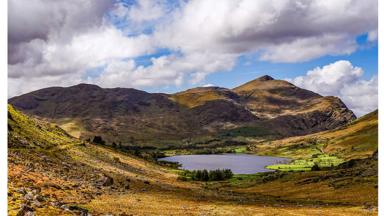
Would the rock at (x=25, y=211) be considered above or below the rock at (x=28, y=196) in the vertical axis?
below

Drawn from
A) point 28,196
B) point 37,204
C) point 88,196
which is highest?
point 28,196

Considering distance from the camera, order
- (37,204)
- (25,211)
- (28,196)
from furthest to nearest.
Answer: (28,196), (37,204), (25,211)

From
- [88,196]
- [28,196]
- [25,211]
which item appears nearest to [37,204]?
[28,196]

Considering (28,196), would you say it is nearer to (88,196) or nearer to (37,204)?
(37,204)

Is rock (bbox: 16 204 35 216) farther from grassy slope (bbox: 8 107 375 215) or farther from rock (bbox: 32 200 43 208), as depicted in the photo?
rock (bbox: 32 200 43 208)

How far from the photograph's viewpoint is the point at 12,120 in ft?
360

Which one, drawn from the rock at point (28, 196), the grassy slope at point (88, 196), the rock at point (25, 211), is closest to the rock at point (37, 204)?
the grassy slope at point (88, 196)

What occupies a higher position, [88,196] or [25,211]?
[25,211]

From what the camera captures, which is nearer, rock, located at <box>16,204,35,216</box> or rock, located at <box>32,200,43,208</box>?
rock, located at <box>16,204,35,216</box>

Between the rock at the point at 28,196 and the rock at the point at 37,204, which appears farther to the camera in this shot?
the rock at the point at 28,196

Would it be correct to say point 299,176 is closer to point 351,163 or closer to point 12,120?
point 351,163

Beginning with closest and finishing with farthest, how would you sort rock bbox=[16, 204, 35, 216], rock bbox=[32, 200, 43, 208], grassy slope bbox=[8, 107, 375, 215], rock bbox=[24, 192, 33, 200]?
rock bbox=[16, 204, 35, 216] < rock bbox=[32, 200, 43, 208] < rock bbox=[24, 192, 33, 200] < grassy slope bbox=[8, 107, 375, 215]

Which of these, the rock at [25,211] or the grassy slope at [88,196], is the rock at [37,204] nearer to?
the grassy slope at [88,196]

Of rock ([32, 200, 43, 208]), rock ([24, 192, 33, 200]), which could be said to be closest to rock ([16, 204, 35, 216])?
rock ([32, 200, 43, 208])
